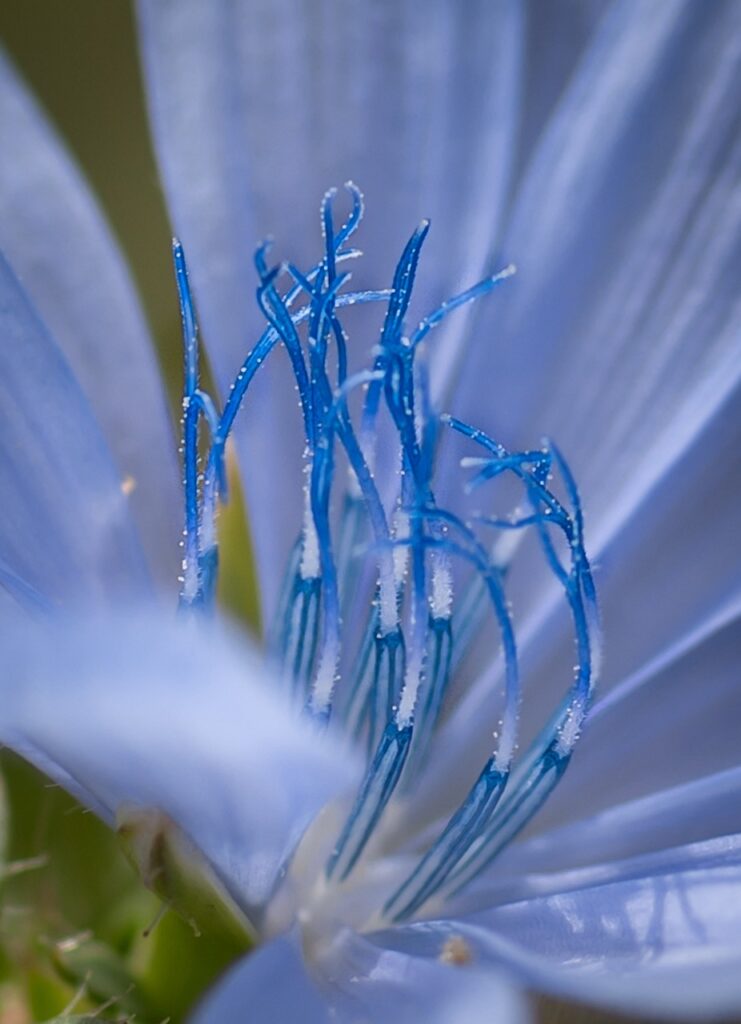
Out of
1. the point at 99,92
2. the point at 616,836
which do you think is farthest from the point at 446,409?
the point at 99,92

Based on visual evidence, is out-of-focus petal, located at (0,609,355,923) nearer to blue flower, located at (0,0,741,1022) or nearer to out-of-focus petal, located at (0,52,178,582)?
blue flower, located at (0,0,741,1022)

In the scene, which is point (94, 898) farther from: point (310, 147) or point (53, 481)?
point (310, 147)

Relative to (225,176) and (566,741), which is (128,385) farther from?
(566,741)

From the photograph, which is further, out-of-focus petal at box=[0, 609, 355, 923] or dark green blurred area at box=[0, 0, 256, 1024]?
dark green blurred area at box=[0, 0, 256, 1024]

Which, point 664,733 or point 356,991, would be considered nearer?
point 356,991

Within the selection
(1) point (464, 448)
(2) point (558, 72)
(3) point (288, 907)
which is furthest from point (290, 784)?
(2) point (558, 72)

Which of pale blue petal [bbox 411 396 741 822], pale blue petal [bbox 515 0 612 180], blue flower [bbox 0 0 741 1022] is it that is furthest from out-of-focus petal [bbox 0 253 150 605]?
pale blue petal [bbox 515 0 612 180]

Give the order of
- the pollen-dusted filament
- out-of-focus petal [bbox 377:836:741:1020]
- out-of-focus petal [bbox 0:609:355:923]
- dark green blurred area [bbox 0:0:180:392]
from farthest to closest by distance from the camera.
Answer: dark green blurred area [bbox 0:0:180:392], the pollen-dusted filament, out-of-focus petal [bbox 377:836:741:1020], out-of-focus petal [bbox 0:609:355:923]

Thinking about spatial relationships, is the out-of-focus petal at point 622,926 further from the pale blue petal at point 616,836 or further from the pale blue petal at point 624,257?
the pale blue petal at point 624,257
